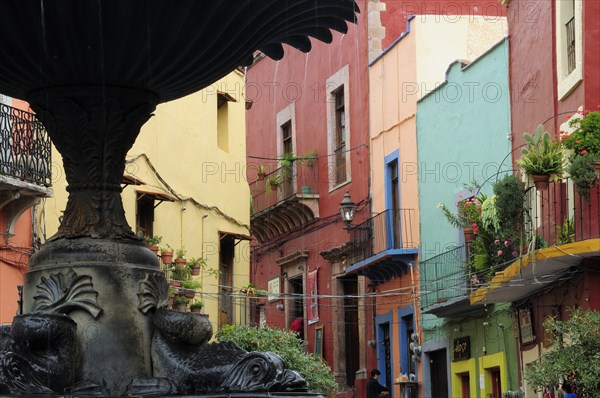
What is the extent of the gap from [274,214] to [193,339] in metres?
33.1

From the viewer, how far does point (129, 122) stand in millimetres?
7676

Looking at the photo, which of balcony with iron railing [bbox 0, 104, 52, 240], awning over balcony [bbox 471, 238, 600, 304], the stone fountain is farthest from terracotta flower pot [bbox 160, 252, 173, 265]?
the stone fountain

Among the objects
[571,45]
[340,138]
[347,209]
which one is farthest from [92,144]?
[340,138]

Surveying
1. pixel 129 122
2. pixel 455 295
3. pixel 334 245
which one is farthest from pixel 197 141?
pixel 129 122

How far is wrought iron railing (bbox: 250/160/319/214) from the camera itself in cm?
3925

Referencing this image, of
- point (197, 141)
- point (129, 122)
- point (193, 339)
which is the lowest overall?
point (193, 339)

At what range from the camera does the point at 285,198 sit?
39.4m

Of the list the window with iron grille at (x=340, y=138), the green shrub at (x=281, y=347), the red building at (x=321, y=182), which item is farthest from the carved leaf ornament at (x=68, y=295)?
the window with iron grille at (x=340, y=138)

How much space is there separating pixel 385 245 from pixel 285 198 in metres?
6.65

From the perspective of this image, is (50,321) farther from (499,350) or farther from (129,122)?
(499,350)

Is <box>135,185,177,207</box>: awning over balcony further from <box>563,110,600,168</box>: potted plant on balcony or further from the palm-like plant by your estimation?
<box>563,110,600,168</box>: potted plant on balcony

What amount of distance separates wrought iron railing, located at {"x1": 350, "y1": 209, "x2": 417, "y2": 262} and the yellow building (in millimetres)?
3172

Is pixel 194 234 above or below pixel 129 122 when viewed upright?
above

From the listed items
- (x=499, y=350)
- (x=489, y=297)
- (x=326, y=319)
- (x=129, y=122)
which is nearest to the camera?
(x=129, y=122)
